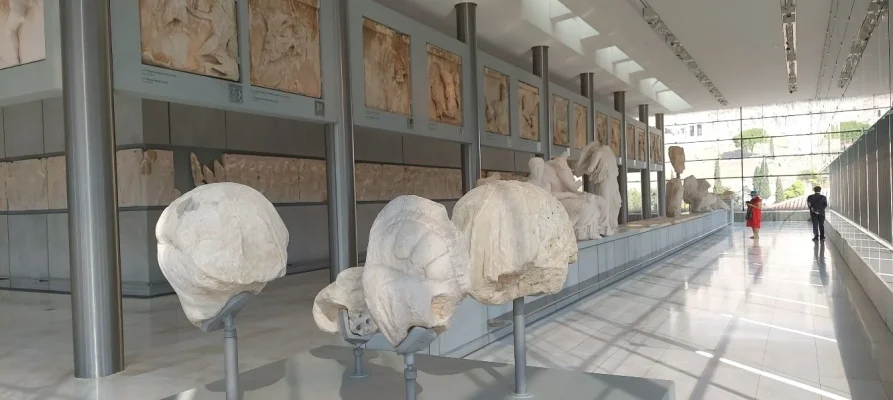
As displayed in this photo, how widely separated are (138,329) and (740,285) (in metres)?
9.97

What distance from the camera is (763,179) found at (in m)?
36.0

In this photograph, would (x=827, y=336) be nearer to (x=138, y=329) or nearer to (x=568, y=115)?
(x=138, y=329)

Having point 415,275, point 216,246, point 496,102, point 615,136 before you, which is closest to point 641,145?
point 615,136

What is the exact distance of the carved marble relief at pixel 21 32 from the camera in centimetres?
636

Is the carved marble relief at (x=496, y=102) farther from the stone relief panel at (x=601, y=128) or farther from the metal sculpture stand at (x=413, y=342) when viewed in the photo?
the metal sculpture stand at (x=413, y=342)

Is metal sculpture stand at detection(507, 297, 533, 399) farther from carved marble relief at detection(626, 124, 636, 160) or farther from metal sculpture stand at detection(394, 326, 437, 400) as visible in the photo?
carved marble relief at detection(626, 124, 636, 160)

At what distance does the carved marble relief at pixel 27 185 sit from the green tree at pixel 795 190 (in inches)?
1413

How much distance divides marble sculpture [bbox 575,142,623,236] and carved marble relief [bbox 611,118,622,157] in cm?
1173

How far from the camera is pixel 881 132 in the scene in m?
9.18

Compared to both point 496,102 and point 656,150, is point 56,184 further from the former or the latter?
point 656,150

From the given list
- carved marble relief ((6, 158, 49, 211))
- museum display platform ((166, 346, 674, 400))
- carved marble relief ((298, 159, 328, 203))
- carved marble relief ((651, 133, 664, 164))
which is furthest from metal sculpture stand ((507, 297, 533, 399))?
carved marble relief ((651, 133, 664, 164))

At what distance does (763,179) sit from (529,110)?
986 inches

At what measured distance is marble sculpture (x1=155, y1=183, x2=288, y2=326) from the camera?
3.23 meters

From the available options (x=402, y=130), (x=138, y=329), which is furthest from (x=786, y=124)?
(x=138, y=329)
